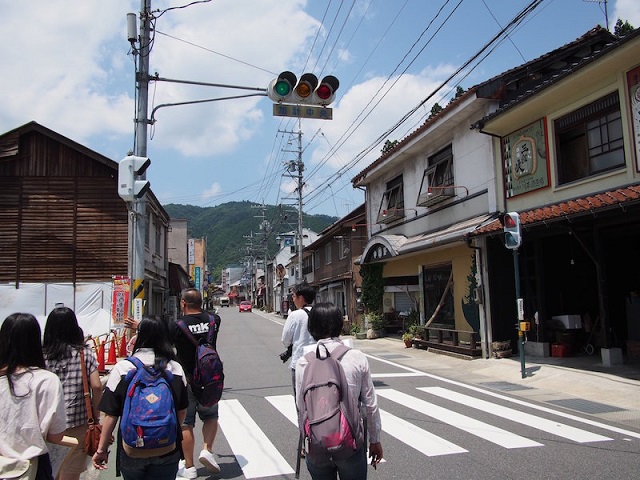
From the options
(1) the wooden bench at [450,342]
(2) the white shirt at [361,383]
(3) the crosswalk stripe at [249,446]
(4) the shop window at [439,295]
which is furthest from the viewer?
(4) the shop window at [439,295]

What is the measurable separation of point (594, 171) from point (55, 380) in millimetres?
11281

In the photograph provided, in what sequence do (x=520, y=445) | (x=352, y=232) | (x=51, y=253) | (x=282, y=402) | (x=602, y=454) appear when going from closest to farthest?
(x=602, y=454), (x=520, y=445), (x=282, y=402), (x=51, y=253), (x=352, y=232)

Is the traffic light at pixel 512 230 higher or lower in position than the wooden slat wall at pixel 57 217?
lower

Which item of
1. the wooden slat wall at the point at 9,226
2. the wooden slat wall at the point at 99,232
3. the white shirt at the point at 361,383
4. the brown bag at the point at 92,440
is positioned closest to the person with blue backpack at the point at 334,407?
the white shirt at the point at 361,383

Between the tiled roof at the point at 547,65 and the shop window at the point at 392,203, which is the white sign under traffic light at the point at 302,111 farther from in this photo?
the shop window at the point at 392,203

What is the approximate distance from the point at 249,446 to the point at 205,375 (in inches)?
74.9

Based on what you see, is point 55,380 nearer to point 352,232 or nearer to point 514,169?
point 514,169

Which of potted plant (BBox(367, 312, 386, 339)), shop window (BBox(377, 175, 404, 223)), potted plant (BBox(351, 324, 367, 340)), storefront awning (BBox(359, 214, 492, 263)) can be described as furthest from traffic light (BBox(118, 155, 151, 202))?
potted plant (BBox(351, 324, 367, 340))

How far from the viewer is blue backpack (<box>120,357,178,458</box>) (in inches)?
123

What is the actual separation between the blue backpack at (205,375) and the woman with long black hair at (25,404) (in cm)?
185

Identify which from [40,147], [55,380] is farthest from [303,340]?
[40,147]

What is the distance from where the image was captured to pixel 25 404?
9.66ft

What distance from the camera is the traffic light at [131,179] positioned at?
775 cm

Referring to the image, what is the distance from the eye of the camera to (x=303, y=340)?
5852mm
